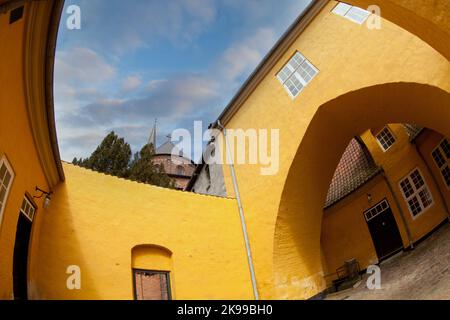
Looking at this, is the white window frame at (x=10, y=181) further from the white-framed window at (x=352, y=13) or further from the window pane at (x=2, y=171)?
the white-framed window at (x=352, y=13)

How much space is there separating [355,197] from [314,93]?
7369mm

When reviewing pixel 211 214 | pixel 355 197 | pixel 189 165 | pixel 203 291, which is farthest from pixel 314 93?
pixel 189 165

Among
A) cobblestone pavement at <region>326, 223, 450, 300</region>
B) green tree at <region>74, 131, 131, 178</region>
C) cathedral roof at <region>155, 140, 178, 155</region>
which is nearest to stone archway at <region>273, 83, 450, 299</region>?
cobblestone pavement at <region>326, 223, 450, 300</region>

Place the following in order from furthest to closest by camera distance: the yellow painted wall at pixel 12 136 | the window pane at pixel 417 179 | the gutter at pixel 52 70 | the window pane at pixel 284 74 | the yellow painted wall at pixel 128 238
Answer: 1. the window pane at pixel 417 179
2. the window pane at pixel 284 74
3. the yellow painted wall at pixel 128 238
4. the gutter at pixel 52 70
5. the yellow painted wall at pixel 12 136

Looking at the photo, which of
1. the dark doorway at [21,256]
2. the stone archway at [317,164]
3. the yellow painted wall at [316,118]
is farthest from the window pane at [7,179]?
the stone archway at [317,164]

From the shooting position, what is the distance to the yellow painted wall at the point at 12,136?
4.08 metres

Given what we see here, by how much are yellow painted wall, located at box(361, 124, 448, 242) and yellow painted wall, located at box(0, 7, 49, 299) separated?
12.9 meters

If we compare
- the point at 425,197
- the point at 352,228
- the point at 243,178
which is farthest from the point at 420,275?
the point at 352,228

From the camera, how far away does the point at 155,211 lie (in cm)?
856

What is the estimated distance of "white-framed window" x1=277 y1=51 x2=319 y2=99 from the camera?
9625mm

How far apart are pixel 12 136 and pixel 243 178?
7.29m

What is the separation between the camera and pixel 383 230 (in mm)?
13805

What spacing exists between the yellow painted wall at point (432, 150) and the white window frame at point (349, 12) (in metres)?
6.34

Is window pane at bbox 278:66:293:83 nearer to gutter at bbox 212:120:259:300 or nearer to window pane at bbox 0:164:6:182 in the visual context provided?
gutter at bbox 212:120:259:300
